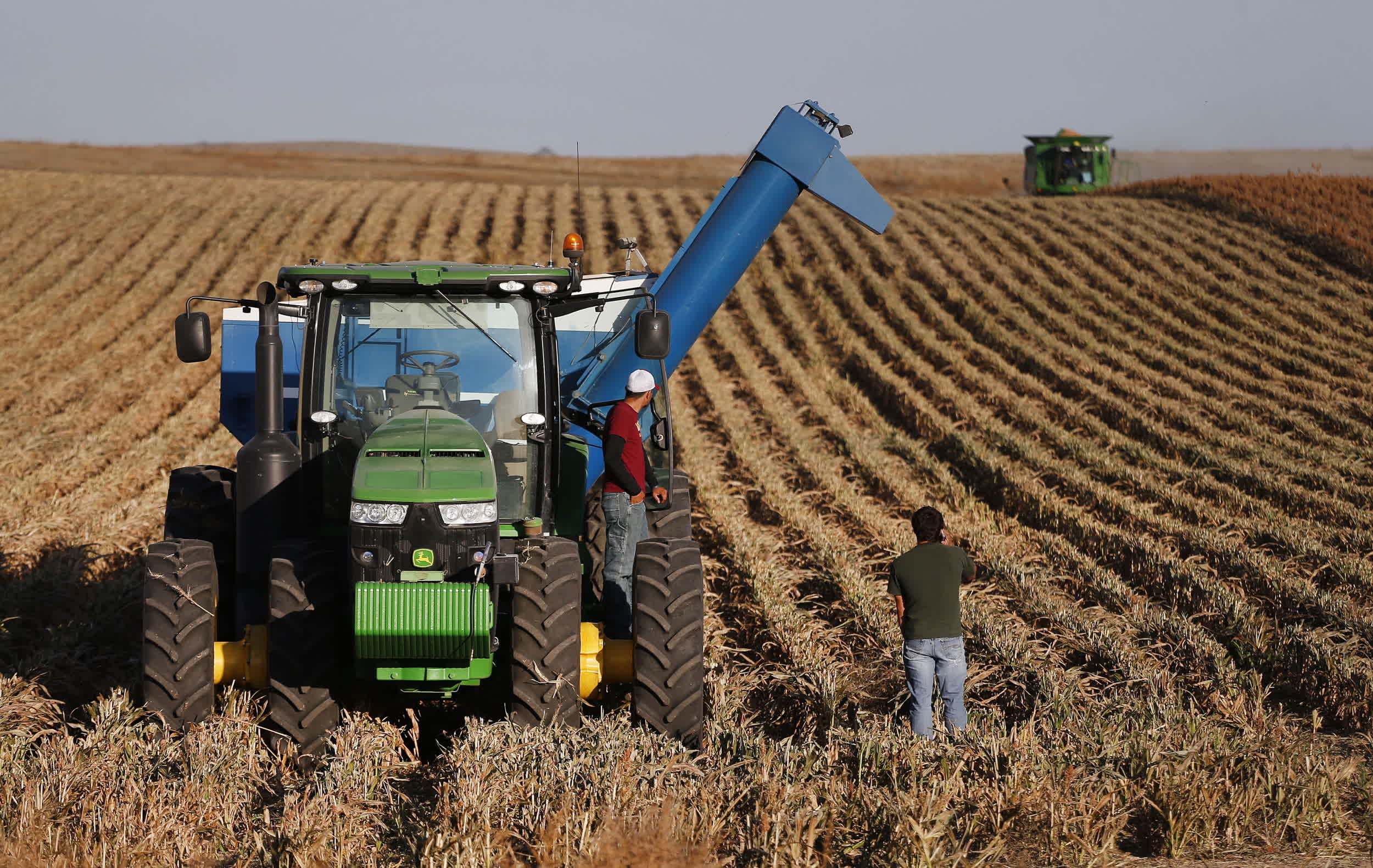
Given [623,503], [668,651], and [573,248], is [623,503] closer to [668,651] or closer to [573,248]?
[668,651]

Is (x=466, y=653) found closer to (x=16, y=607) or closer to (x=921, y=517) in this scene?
(x=921, y=517)

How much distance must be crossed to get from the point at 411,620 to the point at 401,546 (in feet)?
1.15

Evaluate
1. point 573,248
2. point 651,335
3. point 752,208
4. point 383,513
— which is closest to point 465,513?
point 383,513

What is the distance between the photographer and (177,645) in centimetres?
580

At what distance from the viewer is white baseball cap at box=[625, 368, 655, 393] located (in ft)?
23.5

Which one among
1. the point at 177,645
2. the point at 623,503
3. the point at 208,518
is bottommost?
the point at 177,645

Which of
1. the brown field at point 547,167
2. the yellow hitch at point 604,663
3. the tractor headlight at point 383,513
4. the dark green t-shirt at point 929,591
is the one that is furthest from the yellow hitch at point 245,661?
the brown field at point 547,167

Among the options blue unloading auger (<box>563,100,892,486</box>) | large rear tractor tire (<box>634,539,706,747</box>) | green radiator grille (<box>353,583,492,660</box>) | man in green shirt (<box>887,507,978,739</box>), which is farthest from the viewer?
blue unloading auger (<box>563,100,892,486</box>)

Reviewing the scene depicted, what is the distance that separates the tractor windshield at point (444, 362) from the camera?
6457 millimetres

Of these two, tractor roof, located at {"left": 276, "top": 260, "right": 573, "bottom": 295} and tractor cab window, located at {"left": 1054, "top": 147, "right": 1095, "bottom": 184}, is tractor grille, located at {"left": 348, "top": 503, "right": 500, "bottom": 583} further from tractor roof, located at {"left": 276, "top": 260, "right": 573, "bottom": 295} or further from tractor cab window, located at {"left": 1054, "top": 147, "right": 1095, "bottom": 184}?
tractor cab window, located at {"left": 1054, "top": 147, "right": 1095, "bottom": 184}

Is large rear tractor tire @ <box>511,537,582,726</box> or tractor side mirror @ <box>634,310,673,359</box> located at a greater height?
tractor side mirror @ <box>634,310,673,359</box>

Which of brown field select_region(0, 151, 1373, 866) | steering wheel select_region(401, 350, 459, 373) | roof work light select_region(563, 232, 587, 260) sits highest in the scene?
roof work light select_region(563, 232, 587, 260)

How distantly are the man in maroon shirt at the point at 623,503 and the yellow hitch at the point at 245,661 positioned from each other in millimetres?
1756

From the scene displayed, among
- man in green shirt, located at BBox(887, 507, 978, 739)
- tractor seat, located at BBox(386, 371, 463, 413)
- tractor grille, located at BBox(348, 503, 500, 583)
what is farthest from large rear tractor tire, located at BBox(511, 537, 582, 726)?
man in green shirt, located at BBox(887, 507, 978, 739)
